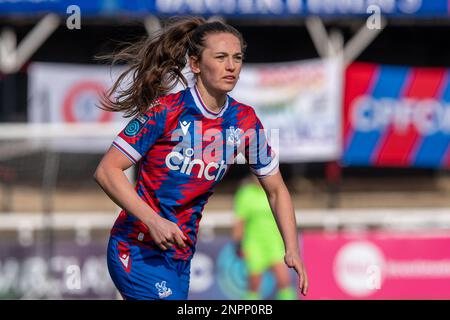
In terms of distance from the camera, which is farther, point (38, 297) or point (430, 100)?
point (430, 100)

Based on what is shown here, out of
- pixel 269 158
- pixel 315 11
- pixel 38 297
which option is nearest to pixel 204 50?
pixel 269 158

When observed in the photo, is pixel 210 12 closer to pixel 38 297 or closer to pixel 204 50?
pixel 38 297

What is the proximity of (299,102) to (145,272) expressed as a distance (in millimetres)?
7815

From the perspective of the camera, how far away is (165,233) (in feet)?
15.5

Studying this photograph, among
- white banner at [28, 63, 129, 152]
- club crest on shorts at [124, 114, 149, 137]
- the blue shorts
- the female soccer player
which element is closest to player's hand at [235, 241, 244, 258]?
white banner at [28, 63, 129, 152]

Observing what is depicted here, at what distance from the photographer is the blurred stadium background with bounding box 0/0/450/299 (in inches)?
421

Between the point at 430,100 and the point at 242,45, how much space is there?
28.7ft

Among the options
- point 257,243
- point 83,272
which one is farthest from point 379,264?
point 83,272

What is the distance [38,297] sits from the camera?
951cm

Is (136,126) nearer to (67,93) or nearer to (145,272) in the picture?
(145,272)

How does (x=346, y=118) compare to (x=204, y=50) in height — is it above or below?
above
